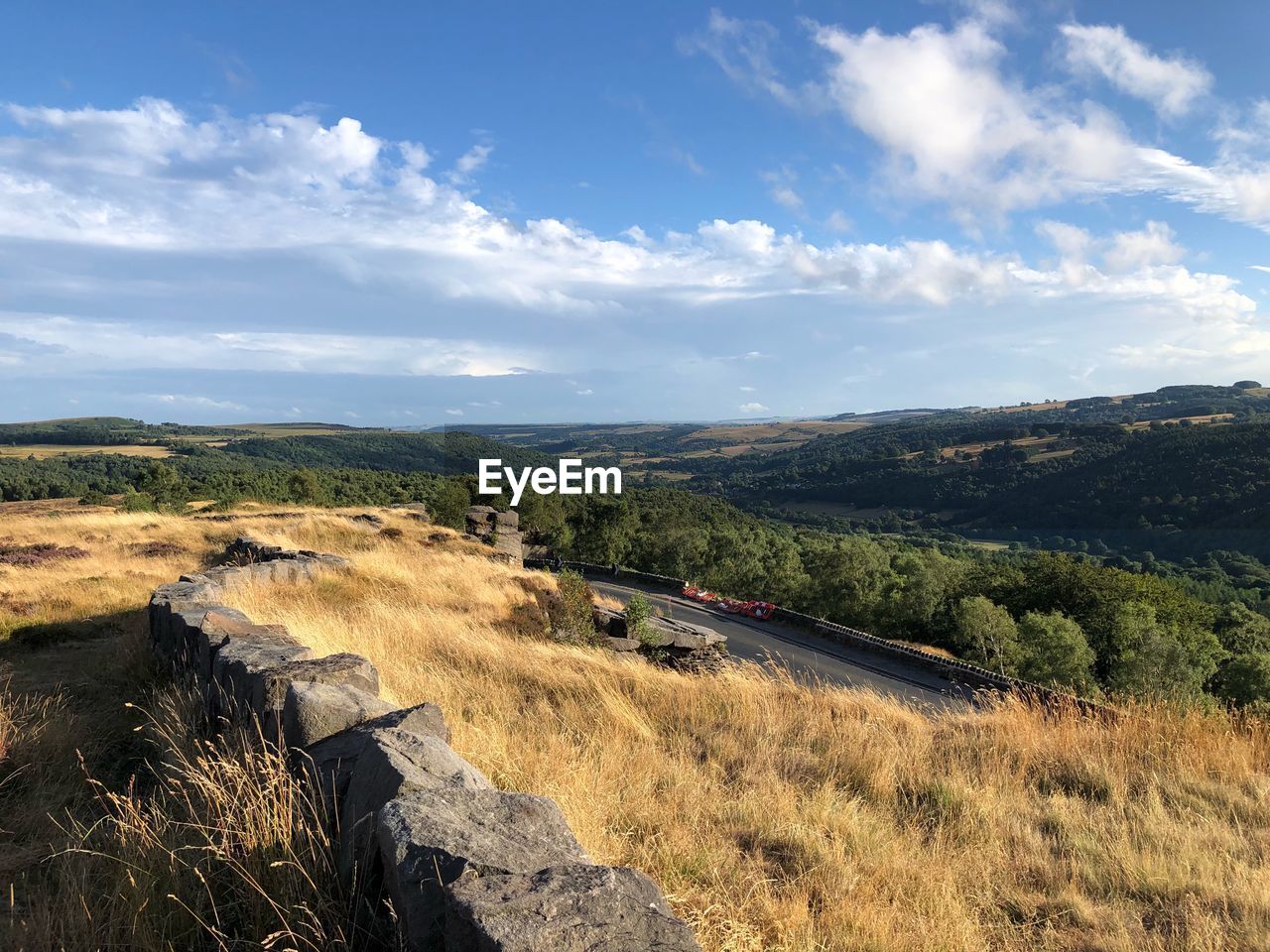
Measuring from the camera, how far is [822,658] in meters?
19.6

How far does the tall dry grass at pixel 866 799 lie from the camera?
353 centimetres

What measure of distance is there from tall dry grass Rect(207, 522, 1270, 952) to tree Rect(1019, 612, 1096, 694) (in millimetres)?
23080

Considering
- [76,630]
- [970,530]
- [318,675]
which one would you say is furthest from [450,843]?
[970,530]

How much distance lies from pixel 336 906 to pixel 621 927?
1226 millimetres

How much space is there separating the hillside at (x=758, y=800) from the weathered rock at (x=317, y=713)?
0.39m

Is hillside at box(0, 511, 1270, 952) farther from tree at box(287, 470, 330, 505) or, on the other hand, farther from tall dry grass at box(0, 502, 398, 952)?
tree at box(287, 470, 330, 505)

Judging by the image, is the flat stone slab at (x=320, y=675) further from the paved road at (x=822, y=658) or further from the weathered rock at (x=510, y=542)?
the weathered rock at (x=510, y=542)

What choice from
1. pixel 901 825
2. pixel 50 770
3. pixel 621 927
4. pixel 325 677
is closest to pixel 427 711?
pixel 325 677

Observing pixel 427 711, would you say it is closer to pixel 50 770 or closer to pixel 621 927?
pixel 621 927

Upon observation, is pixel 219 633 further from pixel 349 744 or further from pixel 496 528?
pixel 496 528

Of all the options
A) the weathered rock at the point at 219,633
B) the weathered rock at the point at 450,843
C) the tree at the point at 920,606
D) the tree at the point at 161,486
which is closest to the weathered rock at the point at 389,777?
the weathered rock at the point at 450,843

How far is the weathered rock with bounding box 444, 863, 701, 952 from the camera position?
78.0 inches

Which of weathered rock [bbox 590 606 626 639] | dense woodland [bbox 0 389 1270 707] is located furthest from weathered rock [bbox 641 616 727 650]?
dense woodland [bbox 0 389 1270 707]

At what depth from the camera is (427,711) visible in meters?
3.85
